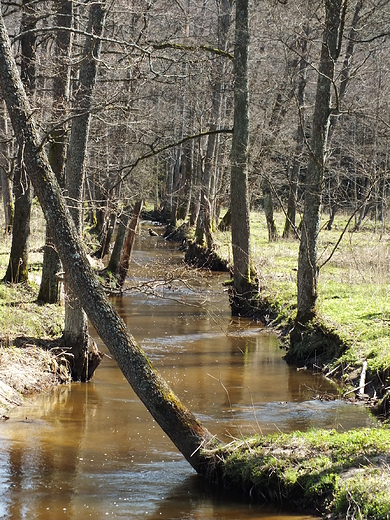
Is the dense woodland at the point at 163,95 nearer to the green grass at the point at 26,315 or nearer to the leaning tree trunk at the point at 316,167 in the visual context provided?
the leaning tree trunk at the point at 316,167

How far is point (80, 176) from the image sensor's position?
10.3 m

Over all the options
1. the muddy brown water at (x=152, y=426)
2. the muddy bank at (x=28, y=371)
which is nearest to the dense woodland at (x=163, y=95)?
the muddy bank at (x=28, y=371)

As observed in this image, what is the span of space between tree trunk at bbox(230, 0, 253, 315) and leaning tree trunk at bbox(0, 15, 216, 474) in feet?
31.2

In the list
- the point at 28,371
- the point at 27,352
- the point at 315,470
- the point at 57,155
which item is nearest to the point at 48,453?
the point at 28,371

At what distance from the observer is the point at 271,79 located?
1086 inches

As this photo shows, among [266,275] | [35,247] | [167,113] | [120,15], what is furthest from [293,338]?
[167,113]

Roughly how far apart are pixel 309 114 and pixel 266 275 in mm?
18596

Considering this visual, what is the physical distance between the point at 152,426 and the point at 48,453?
5.38 ft

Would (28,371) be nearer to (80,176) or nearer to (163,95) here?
(80,176)

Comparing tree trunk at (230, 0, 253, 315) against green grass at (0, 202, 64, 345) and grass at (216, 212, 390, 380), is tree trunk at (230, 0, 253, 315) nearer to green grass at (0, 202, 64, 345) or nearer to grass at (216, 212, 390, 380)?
grass at (216, 212, 390, 380)

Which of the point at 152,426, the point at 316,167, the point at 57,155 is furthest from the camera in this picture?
the point at 57,155

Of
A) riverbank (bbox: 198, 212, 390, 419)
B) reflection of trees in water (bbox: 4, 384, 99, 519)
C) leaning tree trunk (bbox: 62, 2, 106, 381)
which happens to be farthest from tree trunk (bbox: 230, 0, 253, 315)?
reflection of trees in water (bbox: 4, 384, 99, 519)

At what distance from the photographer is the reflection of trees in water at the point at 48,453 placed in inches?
248

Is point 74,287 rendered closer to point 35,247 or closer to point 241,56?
point 241,56
